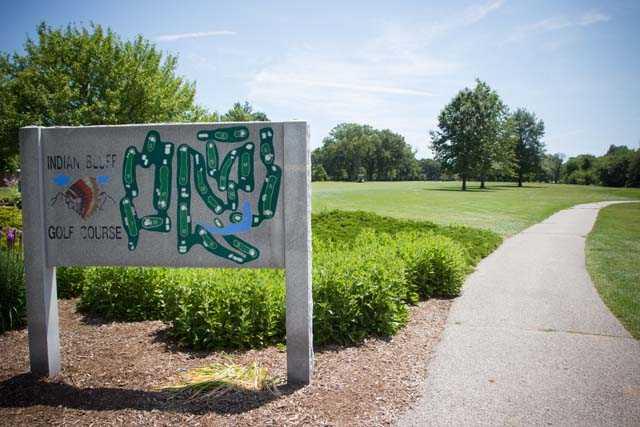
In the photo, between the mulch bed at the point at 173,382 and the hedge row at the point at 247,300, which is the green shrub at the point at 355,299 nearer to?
the hedge row at the point at 247,300

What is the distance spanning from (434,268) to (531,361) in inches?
110

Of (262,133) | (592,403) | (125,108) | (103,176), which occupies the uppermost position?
(125,108)

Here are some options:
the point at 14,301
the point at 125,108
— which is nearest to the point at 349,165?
the point at 125,108


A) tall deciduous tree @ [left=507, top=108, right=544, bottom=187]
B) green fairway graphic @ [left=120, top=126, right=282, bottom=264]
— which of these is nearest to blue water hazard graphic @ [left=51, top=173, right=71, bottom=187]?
green fairway graphic @ [left=120, top=126, right=282, bottom=264]

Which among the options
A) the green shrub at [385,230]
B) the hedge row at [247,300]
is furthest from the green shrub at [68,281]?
the green shrub at [385,230]

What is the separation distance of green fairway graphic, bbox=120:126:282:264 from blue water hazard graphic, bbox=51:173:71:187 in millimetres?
583

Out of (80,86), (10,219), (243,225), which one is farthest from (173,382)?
(80,86)

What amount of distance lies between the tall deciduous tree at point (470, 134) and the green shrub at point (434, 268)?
48455 millimetres

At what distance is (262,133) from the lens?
3852 millimetres

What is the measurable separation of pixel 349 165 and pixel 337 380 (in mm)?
101959

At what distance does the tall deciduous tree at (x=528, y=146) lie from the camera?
6938cm

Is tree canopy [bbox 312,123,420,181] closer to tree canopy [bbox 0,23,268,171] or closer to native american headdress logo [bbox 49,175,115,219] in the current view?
tree canopy [bbox 0,23,268,171]

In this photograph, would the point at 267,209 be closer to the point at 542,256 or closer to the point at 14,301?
the point at 14,301

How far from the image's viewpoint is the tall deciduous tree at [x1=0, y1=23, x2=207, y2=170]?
817 inches
